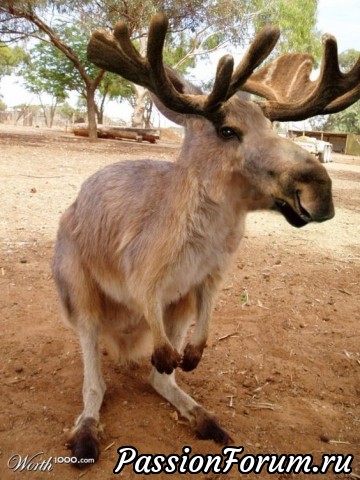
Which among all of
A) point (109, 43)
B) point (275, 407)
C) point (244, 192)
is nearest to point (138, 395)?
point (275, 407)

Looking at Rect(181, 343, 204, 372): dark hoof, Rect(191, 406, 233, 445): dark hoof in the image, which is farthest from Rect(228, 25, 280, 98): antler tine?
Rect(191, 406, 233, 445): dark hoof

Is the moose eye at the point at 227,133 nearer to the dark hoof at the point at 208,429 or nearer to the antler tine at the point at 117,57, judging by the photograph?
the antler tine at the point at 117,57

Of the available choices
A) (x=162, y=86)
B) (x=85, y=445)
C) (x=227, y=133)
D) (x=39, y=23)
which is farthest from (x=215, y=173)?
(x=39, y=23)

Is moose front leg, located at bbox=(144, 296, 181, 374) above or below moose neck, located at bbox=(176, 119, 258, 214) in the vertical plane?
below

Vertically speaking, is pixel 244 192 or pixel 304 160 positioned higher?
pixel 304 160

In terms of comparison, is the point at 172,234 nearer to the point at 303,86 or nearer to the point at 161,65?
the point at 161,65

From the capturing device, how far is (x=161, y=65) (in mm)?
2051

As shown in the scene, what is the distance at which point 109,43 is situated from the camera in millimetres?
2139

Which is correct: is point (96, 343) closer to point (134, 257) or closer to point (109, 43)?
point (134, 257)

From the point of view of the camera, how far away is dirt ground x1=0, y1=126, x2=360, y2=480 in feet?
7.36

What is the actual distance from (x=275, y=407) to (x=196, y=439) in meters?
0.56

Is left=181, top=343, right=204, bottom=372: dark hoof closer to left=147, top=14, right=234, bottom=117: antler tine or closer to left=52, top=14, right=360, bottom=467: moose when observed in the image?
left=52, top=14, right=360, bottom=467: moose

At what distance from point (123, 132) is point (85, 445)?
55.7 feet

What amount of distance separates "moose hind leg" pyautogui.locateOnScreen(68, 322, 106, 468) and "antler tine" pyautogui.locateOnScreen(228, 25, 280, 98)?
1.45m
